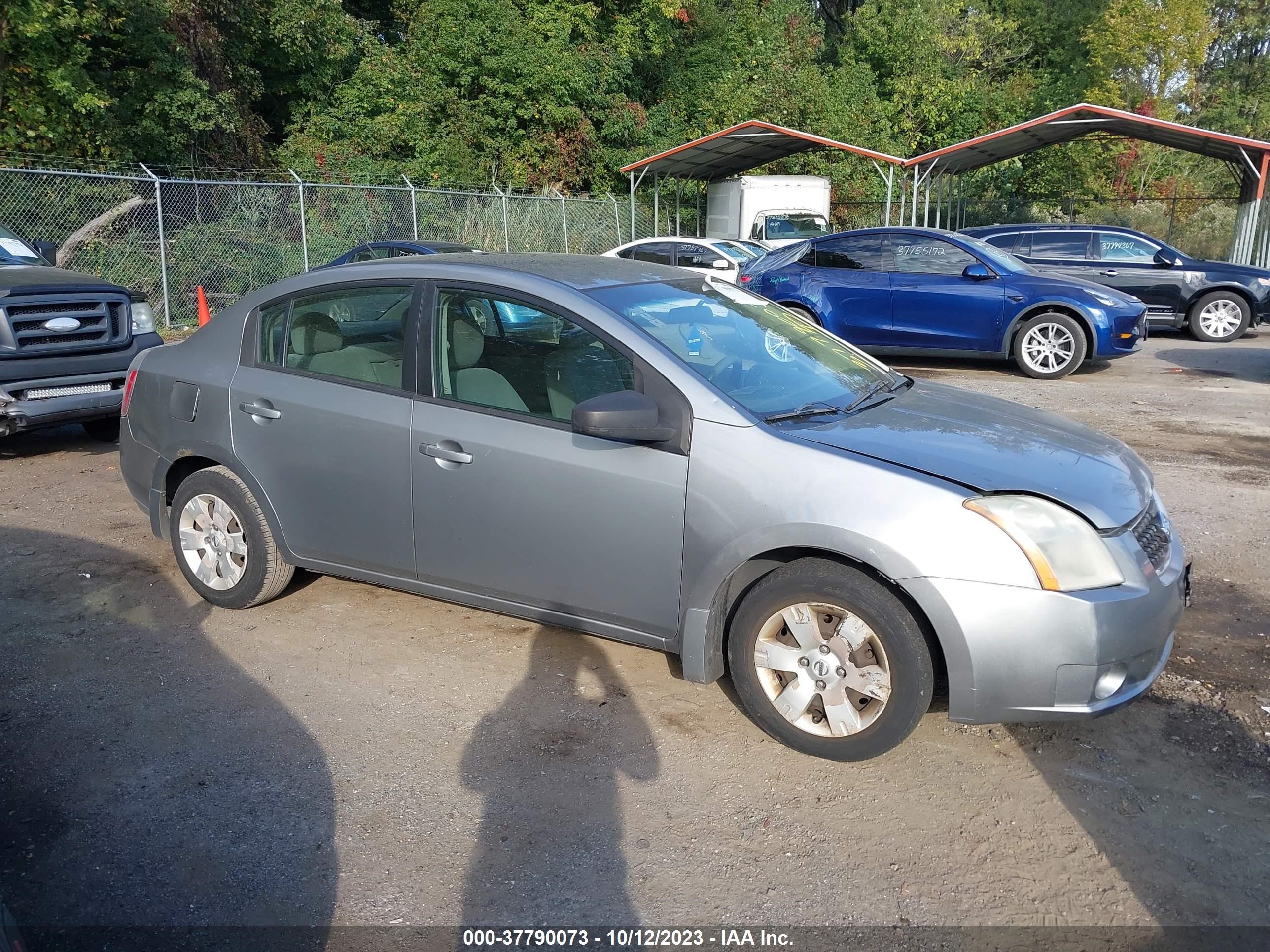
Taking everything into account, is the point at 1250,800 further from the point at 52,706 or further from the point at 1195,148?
the point at 1195,148

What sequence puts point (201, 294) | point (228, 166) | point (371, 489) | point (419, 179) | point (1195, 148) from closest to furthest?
1. point (371, 489)
2. point (201, 294)
3. point (1195, 148)
4. point (228, 166)
5. point (419, 179)

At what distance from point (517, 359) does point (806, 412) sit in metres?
1.20

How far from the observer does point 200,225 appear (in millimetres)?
16312

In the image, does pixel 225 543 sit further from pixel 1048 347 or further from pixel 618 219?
pixel 618 219

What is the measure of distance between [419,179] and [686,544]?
26.3 meters

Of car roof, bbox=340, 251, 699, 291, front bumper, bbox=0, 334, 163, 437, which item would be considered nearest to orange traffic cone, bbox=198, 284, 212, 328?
front bumper, bbox=0, 334, 163, 437

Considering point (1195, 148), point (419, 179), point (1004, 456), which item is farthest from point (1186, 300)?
point (419, 179)

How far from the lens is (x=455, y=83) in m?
29.5

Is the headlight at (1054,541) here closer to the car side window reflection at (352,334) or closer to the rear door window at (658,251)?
the car side window reflection at (352,334)

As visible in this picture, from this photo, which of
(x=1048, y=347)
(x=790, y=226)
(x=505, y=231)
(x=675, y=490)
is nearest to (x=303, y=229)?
(x=505, y=231)

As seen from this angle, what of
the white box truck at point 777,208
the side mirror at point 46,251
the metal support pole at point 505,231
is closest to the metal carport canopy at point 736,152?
the white box truck at point 777,208

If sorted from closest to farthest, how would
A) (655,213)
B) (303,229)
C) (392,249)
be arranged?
1. (392,249)
2. (303,229)
3. (655,213)

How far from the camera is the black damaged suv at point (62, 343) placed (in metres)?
7.58

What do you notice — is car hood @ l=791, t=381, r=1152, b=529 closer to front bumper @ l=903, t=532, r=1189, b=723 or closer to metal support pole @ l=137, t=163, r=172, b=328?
front bumper @ l=903, t=532, r=1189, b=723
